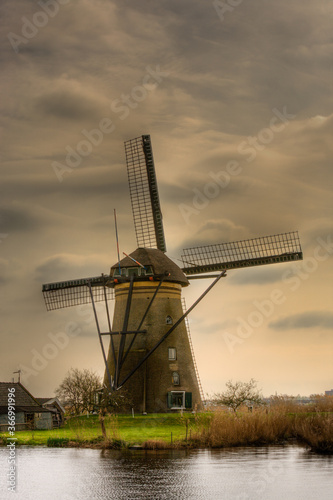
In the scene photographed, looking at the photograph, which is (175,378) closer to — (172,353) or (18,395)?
(172,353)

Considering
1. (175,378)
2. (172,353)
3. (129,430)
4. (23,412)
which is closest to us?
(129,430)

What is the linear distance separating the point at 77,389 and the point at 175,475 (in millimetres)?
32911

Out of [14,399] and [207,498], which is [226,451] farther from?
[14,399]

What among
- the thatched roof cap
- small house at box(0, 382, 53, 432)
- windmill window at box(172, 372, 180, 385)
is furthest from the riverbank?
the thatched roof cap

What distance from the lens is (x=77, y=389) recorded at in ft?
182

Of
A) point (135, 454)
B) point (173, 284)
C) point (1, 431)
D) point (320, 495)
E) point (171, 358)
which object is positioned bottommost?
point (320, 495)

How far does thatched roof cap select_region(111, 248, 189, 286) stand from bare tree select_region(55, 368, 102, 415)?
40.7ft

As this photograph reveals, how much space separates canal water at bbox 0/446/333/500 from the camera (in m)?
21.7

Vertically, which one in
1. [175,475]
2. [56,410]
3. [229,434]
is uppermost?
[56,410]

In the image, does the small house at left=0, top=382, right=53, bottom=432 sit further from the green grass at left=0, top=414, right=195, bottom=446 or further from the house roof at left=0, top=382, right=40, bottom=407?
the green grass at left=0, top=414, right=195, bottom=446

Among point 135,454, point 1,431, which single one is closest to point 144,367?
point 1,431

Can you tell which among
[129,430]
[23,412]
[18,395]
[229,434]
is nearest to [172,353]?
[129,430]

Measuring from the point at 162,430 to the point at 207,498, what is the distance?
596 inches

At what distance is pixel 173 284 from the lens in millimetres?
43062
